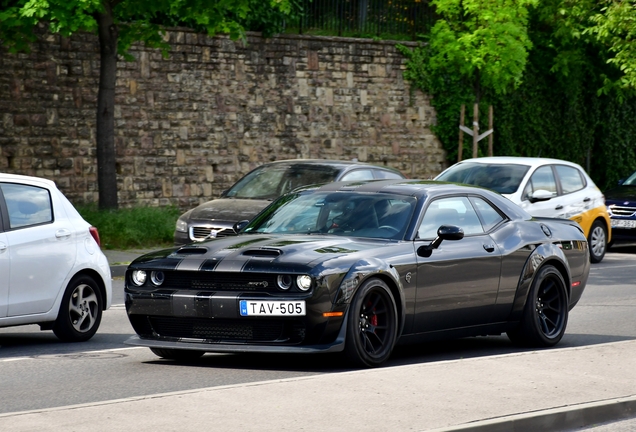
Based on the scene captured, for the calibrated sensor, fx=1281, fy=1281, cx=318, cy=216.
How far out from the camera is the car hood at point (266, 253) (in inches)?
355

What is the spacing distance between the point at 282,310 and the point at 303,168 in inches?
420

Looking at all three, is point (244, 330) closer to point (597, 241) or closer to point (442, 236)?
point (442, 236)

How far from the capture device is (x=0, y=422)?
6.76 m

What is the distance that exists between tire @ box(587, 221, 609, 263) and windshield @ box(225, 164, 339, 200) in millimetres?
5572

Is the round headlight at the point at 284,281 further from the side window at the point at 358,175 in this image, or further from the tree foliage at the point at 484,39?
the tree foliage at the point at 484,39

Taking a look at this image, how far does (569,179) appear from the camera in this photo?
21609mm

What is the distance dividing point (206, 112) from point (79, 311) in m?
16.0

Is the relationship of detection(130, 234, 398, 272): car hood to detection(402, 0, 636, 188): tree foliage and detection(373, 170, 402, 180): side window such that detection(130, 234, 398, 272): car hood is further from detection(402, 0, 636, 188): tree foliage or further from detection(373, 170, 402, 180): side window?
detection(402, 0, 636, 188): tree foliage

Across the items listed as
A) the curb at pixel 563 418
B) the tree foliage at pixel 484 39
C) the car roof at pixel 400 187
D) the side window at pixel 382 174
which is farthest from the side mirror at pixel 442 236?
the tree foliage at pixel 484 39

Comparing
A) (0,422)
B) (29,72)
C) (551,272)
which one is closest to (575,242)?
(551,272)

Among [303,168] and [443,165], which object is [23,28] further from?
[443,165]

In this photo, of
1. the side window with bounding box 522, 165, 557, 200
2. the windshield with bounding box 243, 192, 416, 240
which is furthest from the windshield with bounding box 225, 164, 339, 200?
the windshield with bounding box 243, 192, 416, 240

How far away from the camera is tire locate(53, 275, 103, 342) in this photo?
1112 cm

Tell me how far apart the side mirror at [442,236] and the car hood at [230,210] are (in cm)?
766
